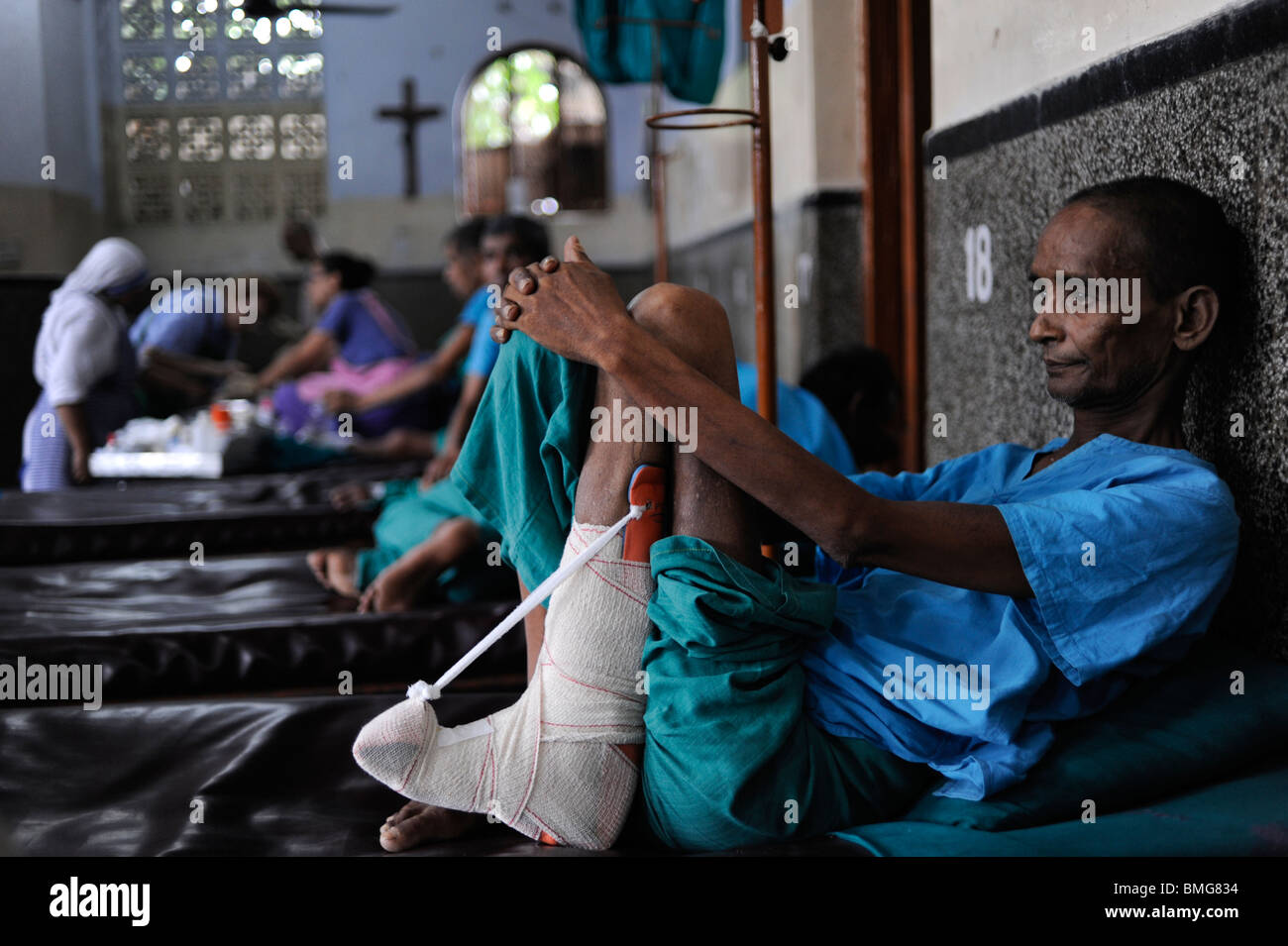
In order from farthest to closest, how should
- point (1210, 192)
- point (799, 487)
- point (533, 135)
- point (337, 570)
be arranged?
point (533, 135) < point (337, 570) < point (1210, 192) < point (799, 487)

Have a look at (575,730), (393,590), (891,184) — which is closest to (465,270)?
(891,184)

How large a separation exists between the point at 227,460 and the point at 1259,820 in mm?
4036

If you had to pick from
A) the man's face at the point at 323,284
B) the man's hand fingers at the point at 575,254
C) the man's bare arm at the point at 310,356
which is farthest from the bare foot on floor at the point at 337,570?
the man's face at the point at 323,284

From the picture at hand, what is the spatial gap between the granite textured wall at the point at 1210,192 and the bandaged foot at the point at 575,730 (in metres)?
0.82

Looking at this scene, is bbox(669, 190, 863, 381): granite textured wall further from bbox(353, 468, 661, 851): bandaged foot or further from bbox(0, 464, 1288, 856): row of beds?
bbox(353, 468, 661, 851): bandaged foot

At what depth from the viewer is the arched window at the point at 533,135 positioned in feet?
31.8

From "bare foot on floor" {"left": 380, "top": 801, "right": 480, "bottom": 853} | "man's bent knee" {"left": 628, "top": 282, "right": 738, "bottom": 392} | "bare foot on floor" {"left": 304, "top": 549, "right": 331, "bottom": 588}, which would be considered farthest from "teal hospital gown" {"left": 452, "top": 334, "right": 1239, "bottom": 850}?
"bare foot on floor" {"left": 304, "top": 549, "right": 331, "bottom": 588}

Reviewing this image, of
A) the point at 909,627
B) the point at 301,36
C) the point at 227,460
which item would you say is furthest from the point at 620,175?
the point at 909,627

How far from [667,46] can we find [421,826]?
2946 millimetres

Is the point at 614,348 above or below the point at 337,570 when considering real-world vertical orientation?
above

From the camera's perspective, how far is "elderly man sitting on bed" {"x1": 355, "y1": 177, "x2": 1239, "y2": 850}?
1.31 meters

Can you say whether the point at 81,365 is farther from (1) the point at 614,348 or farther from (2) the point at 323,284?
(1) the point at 614,348

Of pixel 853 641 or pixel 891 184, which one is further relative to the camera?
pixel 891 184

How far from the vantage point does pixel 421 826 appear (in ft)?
4.55
